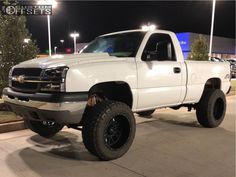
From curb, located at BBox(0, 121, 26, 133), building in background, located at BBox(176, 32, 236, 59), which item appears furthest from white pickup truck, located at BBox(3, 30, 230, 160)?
building in background, located at BBox(176, 32, 236, 59)

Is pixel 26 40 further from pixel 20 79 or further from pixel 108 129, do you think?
pixel 108 129

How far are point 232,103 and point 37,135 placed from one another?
741cm

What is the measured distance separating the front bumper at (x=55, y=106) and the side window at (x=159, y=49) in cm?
161

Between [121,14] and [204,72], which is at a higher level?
[121,14]

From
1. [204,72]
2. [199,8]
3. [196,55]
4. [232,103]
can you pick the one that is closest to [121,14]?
[199,8]

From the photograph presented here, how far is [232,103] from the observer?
11477 mm

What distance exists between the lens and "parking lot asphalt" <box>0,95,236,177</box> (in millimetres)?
4707

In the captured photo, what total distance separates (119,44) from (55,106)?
2.15 metres

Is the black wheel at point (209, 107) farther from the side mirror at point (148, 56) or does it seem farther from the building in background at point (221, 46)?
the building in background at point (221, 46)

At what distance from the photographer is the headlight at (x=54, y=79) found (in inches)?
182

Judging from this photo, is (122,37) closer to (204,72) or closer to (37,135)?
(204,72)

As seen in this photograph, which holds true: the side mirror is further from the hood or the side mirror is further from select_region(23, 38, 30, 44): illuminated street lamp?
select_region(23, 38, 30, 44): illuminated street lamp

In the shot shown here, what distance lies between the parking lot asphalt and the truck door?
818 mm

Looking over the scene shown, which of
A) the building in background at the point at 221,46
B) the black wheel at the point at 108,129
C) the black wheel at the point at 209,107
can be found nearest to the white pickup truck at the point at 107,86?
the black wheel at the point at 108,129
